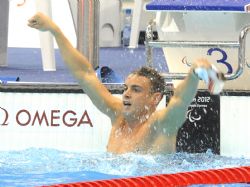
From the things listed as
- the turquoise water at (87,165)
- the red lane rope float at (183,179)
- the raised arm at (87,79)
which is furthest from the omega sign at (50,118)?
the red lane rope float at (183,179)

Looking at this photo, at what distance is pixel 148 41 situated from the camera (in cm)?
486

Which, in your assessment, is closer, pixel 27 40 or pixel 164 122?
pixel 164 122

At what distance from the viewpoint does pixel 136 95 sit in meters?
4.07

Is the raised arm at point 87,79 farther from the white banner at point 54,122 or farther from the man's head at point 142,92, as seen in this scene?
the white banner at point 54,122

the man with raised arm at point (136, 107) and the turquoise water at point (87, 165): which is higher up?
the man with raised arm at point (136, 107)

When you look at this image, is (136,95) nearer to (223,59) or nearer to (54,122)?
(54,122)

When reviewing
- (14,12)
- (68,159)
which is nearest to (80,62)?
(68,159)

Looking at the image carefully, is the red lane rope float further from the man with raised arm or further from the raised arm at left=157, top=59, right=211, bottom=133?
the man with raised arm

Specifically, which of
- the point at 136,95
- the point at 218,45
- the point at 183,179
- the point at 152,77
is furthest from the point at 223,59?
the point at 183,179

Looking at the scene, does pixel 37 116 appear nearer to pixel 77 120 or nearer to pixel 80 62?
pixel 77 120

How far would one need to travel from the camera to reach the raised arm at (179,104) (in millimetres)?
3705

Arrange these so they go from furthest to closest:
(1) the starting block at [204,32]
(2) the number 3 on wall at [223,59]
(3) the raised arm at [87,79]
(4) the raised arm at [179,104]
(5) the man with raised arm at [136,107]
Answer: (2) the number 3 on wall at [223,59] < (1) the starting block at [204,32] < (3) the raised arm at [87,79] < (5) the man with raised arm at [136,107] < (4) the raised arm at [179,104]

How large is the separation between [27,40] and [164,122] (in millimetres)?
9294

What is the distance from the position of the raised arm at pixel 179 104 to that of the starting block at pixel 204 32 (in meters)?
0.75
